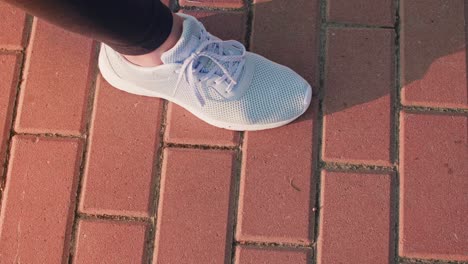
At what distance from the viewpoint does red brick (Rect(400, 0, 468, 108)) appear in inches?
50.6

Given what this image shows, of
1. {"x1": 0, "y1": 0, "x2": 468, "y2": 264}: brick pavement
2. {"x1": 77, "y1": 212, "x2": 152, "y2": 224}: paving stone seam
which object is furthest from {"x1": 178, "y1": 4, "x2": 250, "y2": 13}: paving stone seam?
{"x1": 77, "y1": 212, "x2": 152, "y2": 224}: paving stone seam

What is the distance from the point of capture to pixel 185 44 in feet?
3.48

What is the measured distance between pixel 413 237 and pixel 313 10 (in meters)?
0.67

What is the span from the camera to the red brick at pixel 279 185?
4.06 feet

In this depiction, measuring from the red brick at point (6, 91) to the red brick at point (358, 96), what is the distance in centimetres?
86

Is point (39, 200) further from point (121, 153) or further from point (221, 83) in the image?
point (221, 83)

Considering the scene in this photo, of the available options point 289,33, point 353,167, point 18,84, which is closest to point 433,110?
point 353,167

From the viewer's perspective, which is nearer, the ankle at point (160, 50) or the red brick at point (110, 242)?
the ankle at point (160, 50)

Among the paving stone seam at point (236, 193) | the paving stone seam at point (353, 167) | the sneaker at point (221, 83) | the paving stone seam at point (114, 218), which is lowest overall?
the paving stone seam at point (114, 218)

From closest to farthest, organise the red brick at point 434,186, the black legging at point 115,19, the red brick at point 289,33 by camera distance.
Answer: the black legging at point 115,19 → the red brick at point 434,186 → the red brick at point 289,33

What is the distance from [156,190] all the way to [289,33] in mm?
565

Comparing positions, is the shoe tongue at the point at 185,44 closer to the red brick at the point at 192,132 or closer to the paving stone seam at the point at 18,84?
the red brick at the point at 192,132

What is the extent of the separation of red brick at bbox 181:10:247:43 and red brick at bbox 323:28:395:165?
0.24m

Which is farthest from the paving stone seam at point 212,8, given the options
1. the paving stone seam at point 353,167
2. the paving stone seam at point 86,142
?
the paving stone seam at point 353,167
